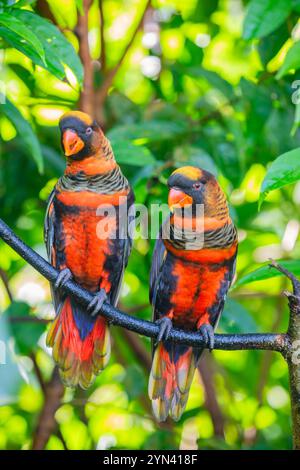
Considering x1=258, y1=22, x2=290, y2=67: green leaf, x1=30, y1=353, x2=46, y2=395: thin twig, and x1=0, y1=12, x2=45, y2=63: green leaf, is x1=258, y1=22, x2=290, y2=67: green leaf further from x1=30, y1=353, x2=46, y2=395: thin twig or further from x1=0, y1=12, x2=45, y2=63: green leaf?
x1=30, y1=353, x2=46, y2=395: thin twig

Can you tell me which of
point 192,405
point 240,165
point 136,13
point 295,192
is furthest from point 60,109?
point 192,405

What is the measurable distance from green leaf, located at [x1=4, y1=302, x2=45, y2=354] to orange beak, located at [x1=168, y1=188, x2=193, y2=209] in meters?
1.38

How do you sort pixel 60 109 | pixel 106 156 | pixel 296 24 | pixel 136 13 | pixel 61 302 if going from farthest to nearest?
pixel 136 13 → pixel 60 109 → pixel 296 24 → pixel 61 302 → pixel 106 156

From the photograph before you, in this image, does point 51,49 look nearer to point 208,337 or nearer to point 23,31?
point 23,31

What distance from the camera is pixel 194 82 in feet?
13.0

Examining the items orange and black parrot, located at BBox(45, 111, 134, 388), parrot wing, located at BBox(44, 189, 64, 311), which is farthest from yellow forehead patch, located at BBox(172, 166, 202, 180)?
parrot wing, located at BBox(44, 189, 64, 311)

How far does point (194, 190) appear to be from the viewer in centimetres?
230

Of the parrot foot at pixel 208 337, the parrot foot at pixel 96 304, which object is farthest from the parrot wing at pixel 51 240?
the parrot foot at pixel 208 337

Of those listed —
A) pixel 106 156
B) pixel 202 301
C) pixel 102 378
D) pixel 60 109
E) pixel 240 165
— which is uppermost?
pixel 60 109

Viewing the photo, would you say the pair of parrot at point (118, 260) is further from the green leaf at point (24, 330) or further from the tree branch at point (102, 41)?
the tree branch at point (102, 41)

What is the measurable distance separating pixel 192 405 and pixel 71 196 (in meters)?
2.13

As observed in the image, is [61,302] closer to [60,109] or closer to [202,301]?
[202,301]

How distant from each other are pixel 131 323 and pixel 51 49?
3.05 ft

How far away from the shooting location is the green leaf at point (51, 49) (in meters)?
2.30
